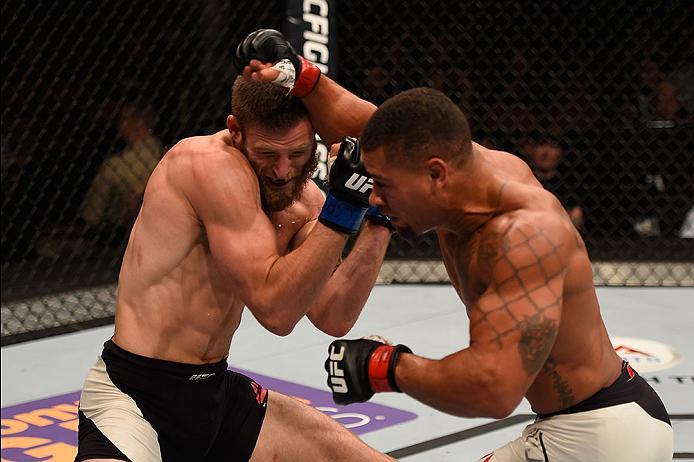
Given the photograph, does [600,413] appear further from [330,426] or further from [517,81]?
[517,81]

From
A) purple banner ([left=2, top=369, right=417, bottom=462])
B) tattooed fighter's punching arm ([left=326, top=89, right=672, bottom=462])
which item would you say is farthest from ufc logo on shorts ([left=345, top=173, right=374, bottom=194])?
purple banner ([left=2, top=369, right=417, bottom=462])

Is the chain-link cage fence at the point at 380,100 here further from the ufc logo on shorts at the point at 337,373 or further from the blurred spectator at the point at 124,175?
the ufc logo on shorts at the point at 337,373

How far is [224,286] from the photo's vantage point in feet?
7.64

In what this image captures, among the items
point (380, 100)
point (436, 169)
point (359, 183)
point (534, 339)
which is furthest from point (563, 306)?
point (380, 100)

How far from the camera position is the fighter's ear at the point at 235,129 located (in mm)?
2277

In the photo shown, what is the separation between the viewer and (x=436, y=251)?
574cm

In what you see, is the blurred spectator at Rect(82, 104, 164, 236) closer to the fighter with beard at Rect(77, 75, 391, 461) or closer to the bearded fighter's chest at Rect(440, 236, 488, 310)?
the fighter with beard at Rect(77, 75, 391, 461)

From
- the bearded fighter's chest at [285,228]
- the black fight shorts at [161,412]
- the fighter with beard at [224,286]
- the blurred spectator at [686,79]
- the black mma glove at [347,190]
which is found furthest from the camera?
the blurred spectator at [686,79]

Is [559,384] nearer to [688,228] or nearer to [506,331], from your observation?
[506,331]

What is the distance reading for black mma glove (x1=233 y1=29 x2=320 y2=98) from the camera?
85.2 inches

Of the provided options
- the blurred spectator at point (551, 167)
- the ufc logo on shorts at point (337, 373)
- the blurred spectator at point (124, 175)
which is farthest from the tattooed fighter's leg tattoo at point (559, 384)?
the blurred spectator at point (551, 167)

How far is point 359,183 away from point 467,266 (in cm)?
30

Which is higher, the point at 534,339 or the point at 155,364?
the point at 534,339

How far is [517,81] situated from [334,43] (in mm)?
1155
